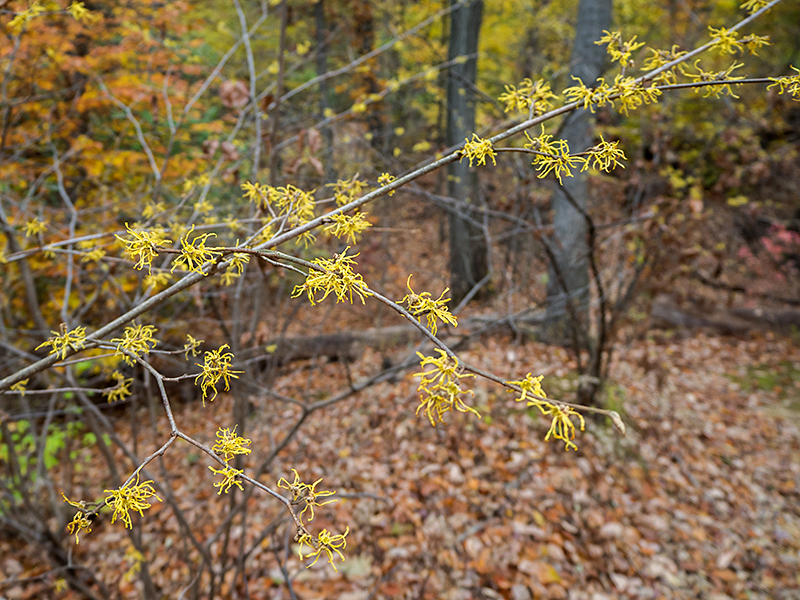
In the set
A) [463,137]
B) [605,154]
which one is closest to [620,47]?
[605,154]

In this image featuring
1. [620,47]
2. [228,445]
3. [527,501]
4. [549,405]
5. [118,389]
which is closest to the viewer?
[549,405]

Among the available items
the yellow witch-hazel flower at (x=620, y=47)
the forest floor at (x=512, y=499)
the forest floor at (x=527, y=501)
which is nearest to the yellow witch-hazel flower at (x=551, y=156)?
the yellow witch-hazel flower at (x=620, y=47)

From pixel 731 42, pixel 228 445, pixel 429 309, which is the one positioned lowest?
pixel 228 445

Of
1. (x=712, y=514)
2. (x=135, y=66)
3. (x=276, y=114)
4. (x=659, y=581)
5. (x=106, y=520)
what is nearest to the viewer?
(x=276, y=114)

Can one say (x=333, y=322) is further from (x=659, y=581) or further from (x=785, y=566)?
(x=785, y=566)

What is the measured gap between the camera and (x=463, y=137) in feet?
22.0

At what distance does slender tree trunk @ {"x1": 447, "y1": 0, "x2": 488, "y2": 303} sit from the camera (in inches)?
249

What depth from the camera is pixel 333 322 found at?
23.1ft

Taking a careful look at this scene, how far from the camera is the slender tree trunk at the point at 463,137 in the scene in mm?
6320

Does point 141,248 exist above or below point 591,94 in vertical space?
below

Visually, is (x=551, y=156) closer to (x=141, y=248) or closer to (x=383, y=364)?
(x=141, y=248)

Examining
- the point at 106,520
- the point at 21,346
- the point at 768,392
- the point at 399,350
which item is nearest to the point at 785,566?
the point at 768,392

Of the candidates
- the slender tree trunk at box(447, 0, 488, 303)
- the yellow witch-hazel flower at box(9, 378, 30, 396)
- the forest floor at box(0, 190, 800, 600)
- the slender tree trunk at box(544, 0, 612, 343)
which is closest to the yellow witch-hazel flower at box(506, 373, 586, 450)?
the yellow witch-hazel flower at box(9, 378, 30, 396)

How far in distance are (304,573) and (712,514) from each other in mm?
3110
